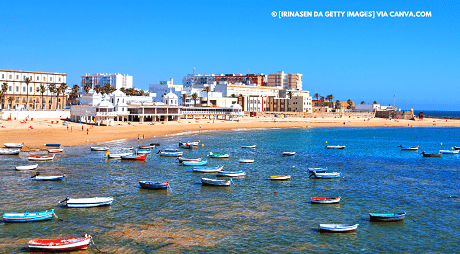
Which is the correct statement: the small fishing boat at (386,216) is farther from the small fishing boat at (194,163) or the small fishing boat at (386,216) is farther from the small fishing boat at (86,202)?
the small fishing boat at (194,163)

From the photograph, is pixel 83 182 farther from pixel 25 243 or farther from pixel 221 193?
pixel 25 243

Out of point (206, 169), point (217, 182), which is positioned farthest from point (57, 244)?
point (206, 169)

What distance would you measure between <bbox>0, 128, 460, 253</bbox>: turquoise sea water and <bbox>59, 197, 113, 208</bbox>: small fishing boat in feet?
1.81

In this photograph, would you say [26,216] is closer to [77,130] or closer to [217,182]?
[217,182]

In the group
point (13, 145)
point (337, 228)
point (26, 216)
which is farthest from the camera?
point (13, 145)

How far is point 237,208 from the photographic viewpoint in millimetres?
37500

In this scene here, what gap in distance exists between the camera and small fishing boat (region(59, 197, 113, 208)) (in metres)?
36.2

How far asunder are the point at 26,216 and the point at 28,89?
11980 cm

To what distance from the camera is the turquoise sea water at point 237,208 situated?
29234 millimetres

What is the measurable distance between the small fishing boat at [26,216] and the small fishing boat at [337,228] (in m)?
20.9

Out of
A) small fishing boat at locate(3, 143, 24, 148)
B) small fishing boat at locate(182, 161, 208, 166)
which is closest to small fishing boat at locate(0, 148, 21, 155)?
small fishing boat at locate(3, 143, 24, 148)

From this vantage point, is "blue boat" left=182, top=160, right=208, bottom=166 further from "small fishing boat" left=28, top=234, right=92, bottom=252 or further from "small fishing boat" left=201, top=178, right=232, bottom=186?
"small fishing boat" left=28, top=234, right=92, bottom=252

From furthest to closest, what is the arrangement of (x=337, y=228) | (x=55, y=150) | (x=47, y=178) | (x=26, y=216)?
(x=55, y=150)
(x=47, y=178)
(x=26, y=216)
(x=337, y=228)

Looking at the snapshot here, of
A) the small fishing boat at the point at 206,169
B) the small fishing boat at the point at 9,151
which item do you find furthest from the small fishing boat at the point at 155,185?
the small fishing boat at the point at 9,151
